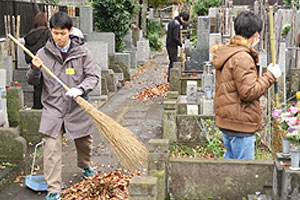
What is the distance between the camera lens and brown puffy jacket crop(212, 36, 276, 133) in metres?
4.02

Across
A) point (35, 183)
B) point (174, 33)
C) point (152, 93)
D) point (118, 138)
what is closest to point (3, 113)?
point (35, 183)

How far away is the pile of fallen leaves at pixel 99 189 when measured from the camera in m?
4.92

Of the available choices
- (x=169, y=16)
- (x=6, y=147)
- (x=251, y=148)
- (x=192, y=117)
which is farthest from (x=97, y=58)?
(x=169, y=16)

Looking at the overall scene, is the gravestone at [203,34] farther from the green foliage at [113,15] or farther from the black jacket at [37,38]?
the black jacket at [37,38]

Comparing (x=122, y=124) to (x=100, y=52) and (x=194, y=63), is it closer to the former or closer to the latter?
(x=100, y=52)

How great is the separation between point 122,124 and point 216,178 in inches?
172

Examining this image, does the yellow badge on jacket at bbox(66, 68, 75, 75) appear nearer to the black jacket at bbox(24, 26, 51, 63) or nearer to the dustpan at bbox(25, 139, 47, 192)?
the dustpan at bbox(25, 139, 47, 192)

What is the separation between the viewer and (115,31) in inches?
599

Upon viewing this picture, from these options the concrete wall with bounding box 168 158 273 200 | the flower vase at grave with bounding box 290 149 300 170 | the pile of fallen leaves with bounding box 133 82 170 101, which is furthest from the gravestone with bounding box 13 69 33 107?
the flower vase at grave with bounding box 290 149 300 170

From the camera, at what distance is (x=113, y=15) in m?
15.0

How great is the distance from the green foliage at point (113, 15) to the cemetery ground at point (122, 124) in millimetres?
1697

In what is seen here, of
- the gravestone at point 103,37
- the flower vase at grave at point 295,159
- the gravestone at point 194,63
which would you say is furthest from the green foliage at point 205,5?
the flower vase at grave at point 295,159

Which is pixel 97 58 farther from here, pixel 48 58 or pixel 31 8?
pixel 48 58

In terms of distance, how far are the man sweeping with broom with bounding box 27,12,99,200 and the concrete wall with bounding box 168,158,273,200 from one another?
3.84 feet
